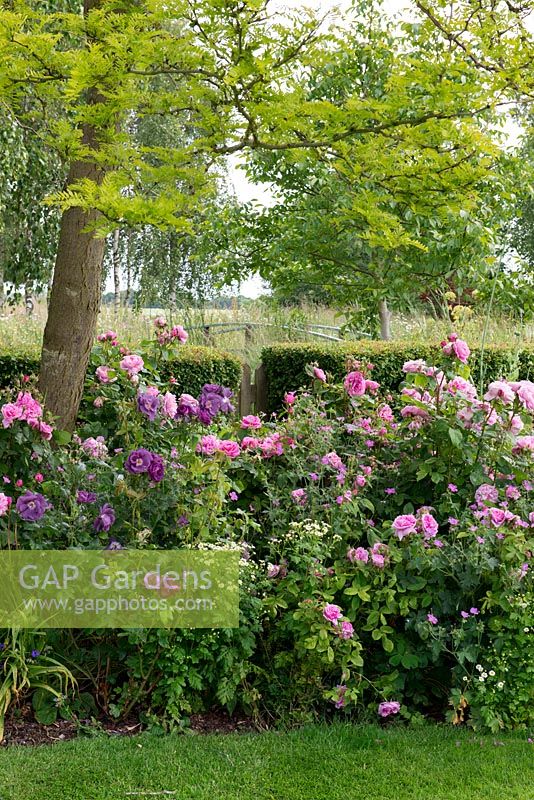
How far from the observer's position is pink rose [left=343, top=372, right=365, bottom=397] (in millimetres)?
4027

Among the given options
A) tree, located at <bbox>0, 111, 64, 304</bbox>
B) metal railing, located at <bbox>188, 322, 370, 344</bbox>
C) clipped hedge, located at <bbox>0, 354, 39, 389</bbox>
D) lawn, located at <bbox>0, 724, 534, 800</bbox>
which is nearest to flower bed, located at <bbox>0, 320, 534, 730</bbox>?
lawn, located at <bbox>0, 724, 534, 800</bbox>

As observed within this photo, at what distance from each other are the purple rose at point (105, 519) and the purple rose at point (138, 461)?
166mm

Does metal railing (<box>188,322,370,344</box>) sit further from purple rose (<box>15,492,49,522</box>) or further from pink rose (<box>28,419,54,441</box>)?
purple rose (<box>15,492,49,522</box>)

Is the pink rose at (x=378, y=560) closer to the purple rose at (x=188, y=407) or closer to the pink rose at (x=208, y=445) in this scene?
the pink rose at (x=208, y=445)

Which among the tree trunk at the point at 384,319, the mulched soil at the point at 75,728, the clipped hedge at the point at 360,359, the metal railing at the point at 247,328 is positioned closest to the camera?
the mulched soil at the point at 75,728

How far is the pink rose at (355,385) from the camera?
403 centimetres

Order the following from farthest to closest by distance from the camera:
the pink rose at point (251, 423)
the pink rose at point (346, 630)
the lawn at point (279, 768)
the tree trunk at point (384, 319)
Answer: the tree trunk at point (384, 319) → the pink rose at point (251, 423) → the pink rose at point (346, 630) → the lawn at point (279, 768)

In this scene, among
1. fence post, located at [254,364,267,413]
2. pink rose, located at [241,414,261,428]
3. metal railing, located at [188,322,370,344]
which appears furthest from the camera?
metal railing, located at [188,322,370,344]

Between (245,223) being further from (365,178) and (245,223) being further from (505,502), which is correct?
(505,502)

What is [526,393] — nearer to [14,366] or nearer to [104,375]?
[104,375]

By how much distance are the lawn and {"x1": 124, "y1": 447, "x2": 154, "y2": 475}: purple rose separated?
92 cm

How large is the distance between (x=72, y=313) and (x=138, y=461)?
45.5 inches

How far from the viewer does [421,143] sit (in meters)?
3.47

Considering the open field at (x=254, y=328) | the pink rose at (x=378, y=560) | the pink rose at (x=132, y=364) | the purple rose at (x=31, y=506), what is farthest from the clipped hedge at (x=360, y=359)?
the purple rose at (x=31, y=506)
